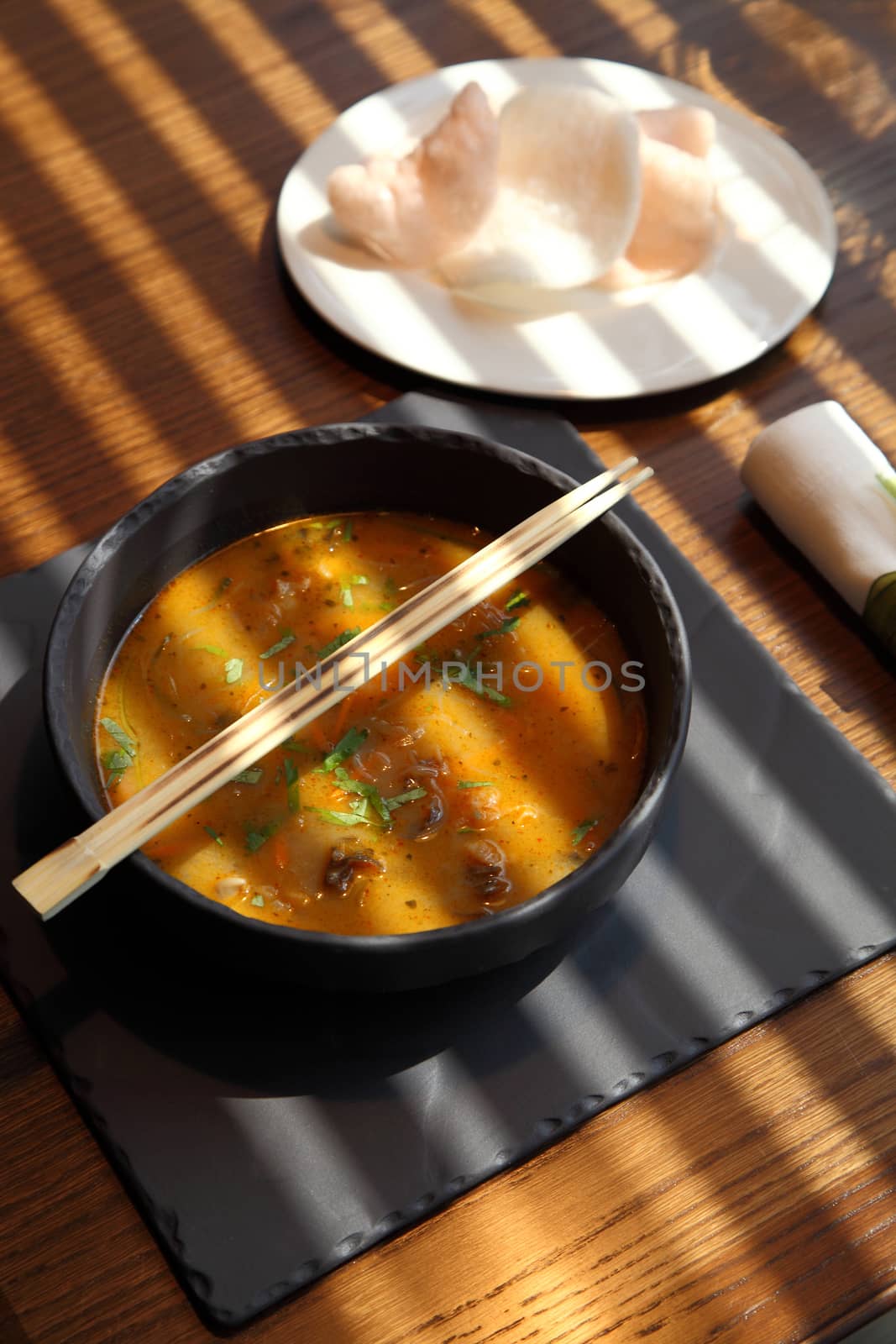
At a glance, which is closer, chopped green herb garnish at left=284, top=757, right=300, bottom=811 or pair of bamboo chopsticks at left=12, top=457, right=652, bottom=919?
pair of bamboo chopsticks at left=12, top=457, right=652, bottom=919

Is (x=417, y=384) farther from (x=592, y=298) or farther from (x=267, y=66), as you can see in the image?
(x=267, y=66)

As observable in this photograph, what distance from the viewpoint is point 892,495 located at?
1392 mm

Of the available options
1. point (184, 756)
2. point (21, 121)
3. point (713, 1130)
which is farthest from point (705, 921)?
point (21, 121)

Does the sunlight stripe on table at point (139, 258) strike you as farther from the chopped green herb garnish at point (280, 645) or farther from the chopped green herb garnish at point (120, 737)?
the chopped green herb garnish at point (120, 737)

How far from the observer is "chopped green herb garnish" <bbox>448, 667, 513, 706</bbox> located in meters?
1.22

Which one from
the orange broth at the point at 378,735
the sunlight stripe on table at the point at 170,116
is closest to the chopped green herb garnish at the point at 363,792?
the orange broth at the point at 378,735

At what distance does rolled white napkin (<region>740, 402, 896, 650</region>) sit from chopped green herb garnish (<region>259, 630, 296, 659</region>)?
0.54 m

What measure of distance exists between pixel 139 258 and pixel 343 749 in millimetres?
830

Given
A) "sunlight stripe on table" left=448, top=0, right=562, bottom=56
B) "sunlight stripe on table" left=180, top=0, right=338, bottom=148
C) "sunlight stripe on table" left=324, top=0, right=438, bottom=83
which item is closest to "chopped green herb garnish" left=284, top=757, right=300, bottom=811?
"sunlight stripe on table" left=180, top=0, right=338, bottom=148

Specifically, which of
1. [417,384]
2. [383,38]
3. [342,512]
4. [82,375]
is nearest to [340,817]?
[342,512]

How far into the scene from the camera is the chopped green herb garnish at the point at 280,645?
124cm

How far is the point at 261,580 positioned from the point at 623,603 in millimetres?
341

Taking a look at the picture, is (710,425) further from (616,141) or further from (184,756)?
(184,756)

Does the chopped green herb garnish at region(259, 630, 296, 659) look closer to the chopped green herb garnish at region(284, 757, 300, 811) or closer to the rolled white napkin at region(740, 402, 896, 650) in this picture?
the chopped green herb garnish at region(284, 757, 300, 811)
